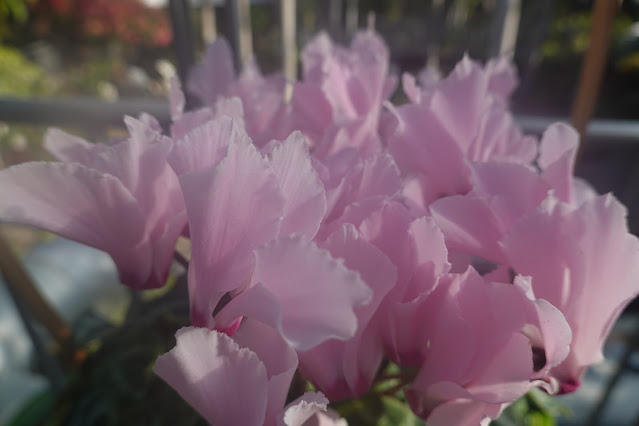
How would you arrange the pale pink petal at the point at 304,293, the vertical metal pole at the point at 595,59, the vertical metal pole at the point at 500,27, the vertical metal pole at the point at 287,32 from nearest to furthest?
the pale pink petal at the point at 304,293 → the vertical metal pole at the point at 595,59 → the vertical metal pole at the point at 500,27 → the vertical metal pole at the point at 287,32

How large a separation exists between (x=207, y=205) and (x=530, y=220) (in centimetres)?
12

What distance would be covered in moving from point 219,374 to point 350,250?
60 millimetres

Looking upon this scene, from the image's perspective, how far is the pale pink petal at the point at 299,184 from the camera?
18 centimetres

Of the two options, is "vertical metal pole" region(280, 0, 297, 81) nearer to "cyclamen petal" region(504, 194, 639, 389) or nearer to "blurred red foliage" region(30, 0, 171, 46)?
"cyclamen petal" region(504, 194, 639, 389)

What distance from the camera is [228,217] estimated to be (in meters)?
0.19

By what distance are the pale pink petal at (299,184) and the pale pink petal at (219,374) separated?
0.05 metres

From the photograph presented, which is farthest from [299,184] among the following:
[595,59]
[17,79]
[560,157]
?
[17,79]

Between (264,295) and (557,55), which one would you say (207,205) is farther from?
(557,55)

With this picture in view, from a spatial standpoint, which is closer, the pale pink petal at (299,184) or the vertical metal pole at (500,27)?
the pale pink petal at (299,184)

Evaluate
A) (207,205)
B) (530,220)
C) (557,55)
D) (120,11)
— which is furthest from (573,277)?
(557,55)

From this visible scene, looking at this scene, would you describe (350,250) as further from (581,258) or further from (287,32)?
(287,32)

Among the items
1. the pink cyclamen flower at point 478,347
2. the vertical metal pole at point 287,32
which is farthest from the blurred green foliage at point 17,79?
the pink cyclamen flower at point 478,347

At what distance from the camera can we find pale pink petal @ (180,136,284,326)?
18 centimetres

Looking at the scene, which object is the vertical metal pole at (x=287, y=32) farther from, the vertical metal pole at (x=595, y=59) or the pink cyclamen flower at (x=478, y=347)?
the pink cyclamen flower at (x=478, y=347)
